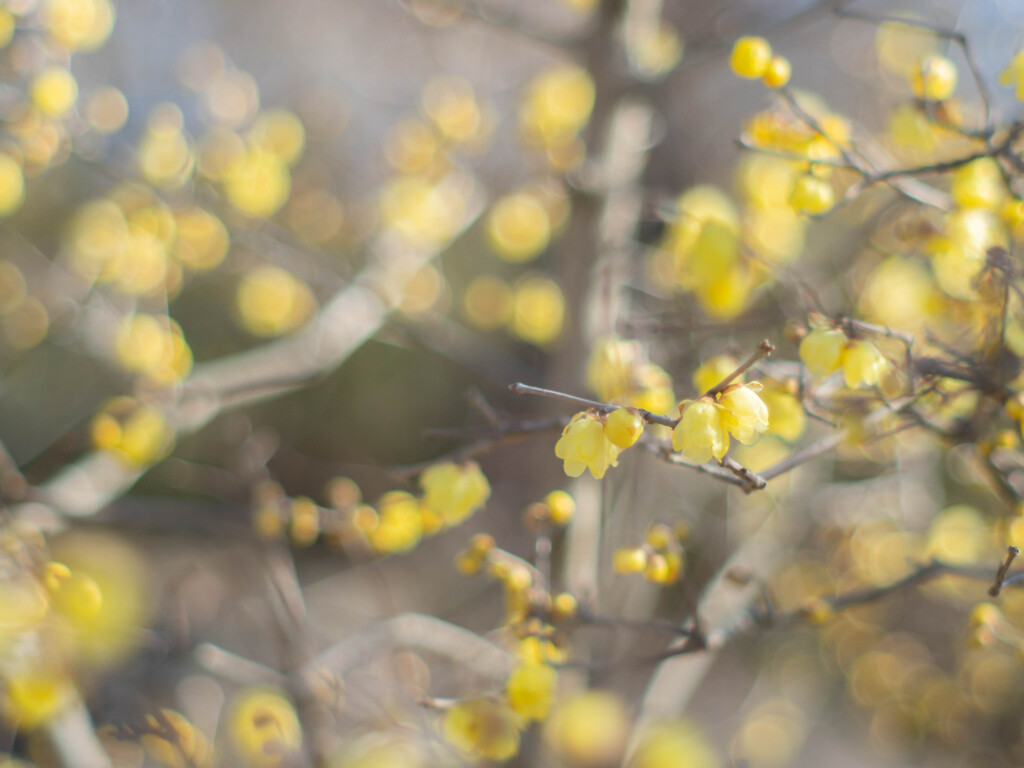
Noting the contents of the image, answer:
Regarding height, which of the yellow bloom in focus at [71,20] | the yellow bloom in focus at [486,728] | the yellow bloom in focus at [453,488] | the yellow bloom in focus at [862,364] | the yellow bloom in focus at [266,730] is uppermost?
the yellow bloom in focus at [71,20]

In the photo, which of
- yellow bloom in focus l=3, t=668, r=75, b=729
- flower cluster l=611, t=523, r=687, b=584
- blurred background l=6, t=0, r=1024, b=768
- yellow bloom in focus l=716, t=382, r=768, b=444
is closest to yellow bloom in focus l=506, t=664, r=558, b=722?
blurred background l=6, t=0, r=1024, b=768

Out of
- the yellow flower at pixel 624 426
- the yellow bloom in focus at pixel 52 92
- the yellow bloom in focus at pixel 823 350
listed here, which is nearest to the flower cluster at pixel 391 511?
the yellow flower at pixel 624 426

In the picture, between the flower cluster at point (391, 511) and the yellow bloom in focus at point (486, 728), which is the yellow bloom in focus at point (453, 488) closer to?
the flower cluster at point (391, 511)

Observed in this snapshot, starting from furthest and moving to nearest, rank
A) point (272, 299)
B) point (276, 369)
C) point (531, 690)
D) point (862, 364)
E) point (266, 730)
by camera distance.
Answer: point (272, 299) < point (276, 369) < point (266, 730) < point (531, 690) < point (862, 364)

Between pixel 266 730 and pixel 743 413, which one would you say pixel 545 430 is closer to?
pixel 743 413

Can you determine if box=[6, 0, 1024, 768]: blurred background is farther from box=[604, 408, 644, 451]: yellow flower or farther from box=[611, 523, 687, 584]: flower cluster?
box=[604, 408, 644, 451]: yellow flower

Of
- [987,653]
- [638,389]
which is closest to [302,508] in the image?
[638,389]

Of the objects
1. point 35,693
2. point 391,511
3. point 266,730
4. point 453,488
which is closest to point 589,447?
point 453,488
